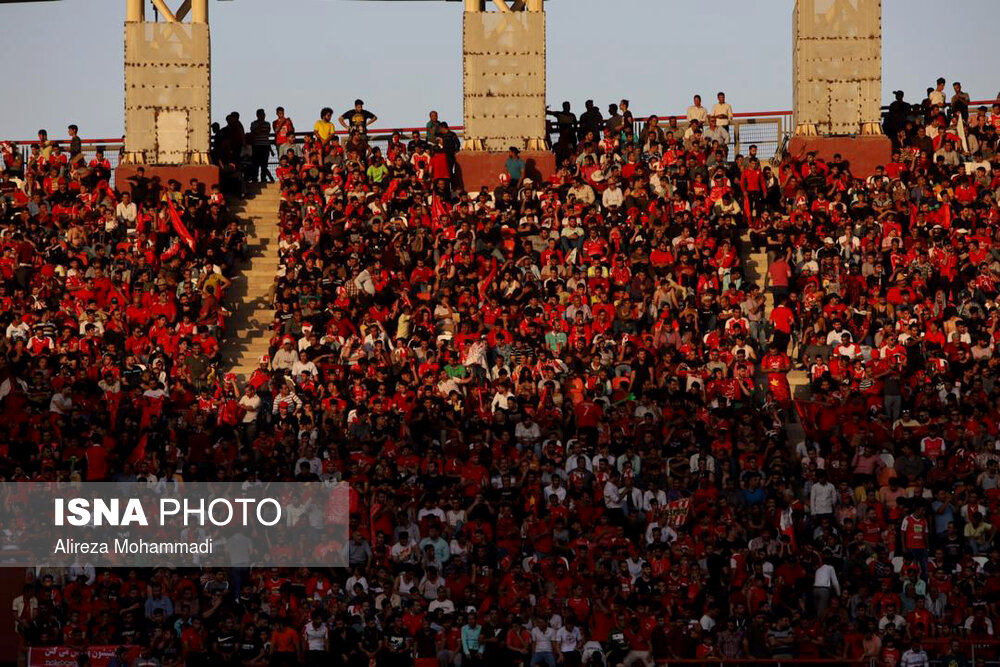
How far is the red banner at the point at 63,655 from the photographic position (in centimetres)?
2744

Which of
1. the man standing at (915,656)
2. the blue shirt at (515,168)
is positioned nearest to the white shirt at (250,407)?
the blue shirt at (515,168)

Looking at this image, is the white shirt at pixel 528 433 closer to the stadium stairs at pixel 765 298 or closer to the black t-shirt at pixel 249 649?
the stadium stairs at pixel 765 298

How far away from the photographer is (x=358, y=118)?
38.2m

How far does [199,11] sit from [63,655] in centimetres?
1462

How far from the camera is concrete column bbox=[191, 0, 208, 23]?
1506 inches

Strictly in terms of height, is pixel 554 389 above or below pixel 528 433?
above

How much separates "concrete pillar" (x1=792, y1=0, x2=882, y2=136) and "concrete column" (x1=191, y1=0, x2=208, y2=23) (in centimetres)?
1063

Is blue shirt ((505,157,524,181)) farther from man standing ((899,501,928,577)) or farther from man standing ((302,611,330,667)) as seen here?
man standing ((302,611,330,667))

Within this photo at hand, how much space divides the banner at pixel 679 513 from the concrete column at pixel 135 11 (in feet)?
48.4

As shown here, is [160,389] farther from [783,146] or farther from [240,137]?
[783,146]

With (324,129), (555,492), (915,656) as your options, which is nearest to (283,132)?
(324,129)

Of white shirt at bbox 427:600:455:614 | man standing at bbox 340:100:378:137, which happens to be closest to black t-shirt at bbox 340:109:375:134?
man standing at bbox 340:100:378:137

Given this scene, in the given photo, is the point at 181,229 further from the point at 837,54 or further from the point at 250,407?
the point at 837,54

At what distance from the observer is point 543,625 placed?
90.3 ft
